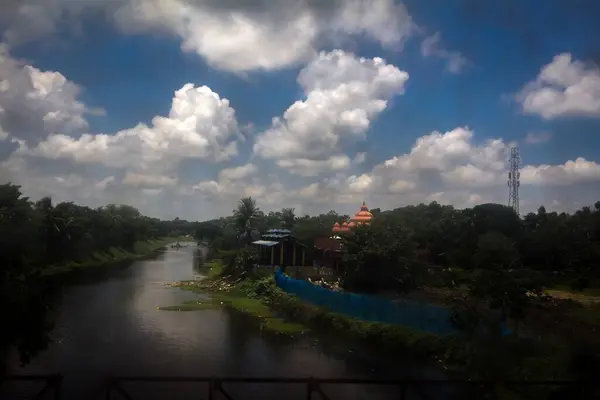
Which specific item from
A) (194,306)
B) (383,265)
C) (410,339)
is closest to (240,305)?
(194,306)

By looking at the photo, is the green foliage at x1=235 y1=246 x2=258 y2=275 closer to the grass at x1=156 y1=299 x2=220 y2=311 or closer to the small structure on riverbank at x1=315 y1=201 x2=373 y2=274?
the small structure on riverbank at x1=315 y1=201 x2=373 y2=274

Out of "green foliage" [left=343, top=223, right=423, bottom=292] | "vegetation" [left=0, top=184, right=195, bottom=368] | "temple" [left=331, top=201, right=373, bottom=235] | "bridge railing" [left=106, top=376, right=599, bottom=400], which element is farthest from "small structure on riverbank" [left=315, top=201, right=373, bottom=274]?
"bridge railing" [left=106, top=376, right=599, bottom=400]

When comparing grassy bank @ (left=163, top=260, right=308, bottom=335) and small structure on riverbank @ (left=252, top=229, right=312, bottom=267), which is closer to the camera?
grassy bank @ (left=163, top=260, right=308, bottom=335)

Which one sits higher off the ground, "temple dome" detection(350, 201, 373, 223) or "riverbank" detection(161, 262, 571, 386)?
"temple dome" detection(350, 201, 373, 223)

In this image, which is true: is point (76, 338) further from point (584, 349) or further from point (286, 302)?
point (584, 349)

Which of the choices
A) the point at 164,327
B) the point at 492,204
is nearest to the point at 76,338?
the point at 164,327

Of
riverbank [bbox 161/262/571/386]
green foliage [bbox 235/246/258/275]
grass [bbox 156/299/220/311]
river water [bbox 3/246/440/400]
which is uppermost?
green foliage [bbox 235/246/258/275]
